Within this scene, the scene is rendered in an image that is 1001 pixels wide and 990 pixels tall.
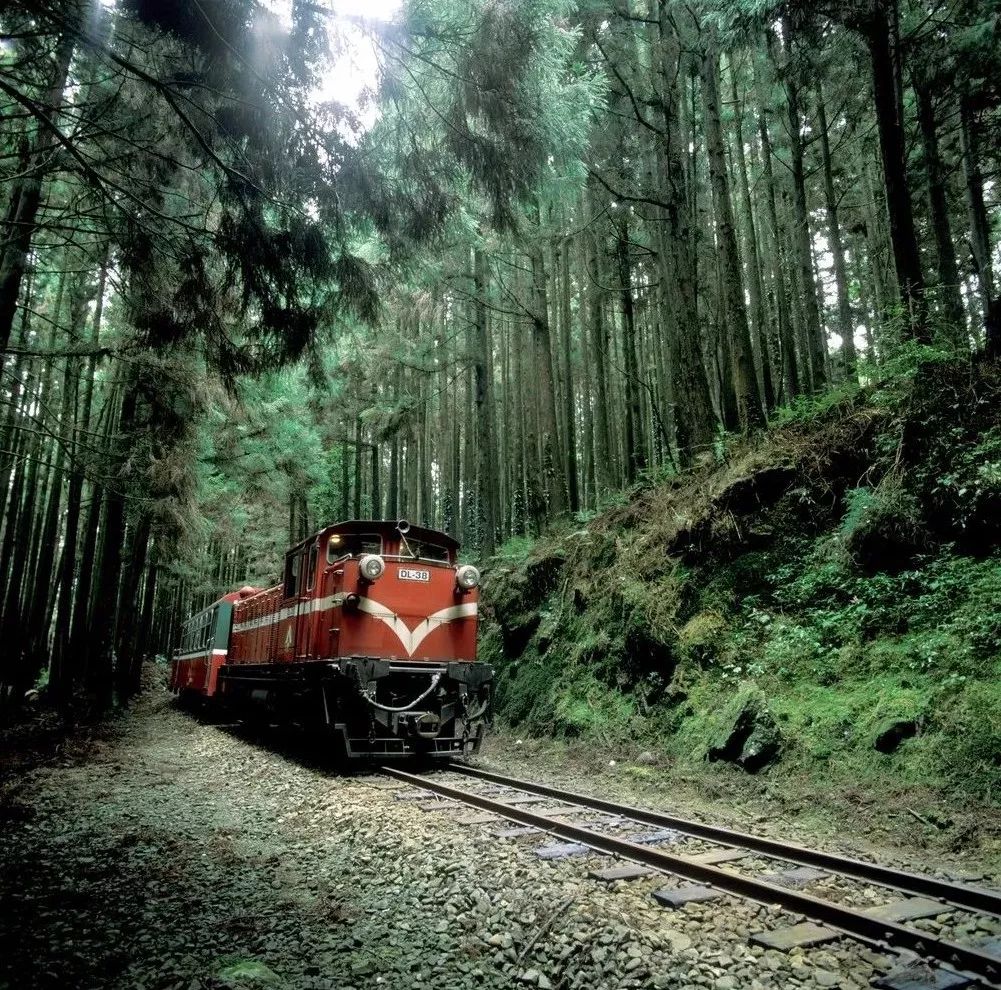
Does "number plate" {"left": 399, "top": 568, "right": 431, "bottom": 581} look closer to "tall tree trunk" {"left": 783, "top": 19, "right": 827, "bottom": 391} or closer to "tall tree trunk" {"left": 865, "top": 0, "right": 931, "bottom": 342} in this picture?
"tall tree trunk" {"left": 865, "top": 0, "right": 931, "bottom": 342}

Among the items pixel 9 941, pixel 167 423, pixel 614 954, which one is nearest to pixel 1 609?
pixel 167 423

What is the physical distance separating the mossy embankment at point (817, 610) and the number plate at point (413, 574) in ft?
9.59

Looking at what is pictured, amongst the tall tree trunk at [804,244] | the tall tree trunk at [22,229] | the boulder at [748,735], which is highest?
the tall tree trunk at [804,244]

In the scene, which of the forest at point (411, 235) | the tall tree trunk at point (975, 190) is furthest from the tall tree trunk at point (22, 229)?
the tall tree trunk at point (975, 190)

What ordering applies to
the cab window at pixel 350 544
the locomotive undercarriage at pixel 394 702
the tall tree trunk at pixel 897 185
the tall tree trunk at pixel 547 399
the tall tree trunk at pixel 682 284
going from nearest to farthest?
the locomotive undercarriage at pixel 394 702 < the tall tree trunk at pixel 897 185 < the cab window at pixel 350 544 < the tall tree trunk at pixel 682 284 < the tall tree trunk at pixel 547 399

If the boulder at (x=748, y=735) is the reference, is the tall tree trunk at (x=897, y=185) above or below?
above

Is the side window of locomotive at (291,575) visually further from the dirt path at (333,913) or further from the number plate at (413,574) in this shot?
the dirt path at (333,913)

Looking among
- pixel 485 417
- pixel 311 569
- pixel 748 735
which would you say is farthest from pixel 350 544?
pixel 485 417

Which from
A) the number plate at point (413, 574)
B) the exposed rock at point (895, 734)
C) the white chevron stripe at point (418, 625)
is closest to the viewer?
the exposed rock at point (895, 734)

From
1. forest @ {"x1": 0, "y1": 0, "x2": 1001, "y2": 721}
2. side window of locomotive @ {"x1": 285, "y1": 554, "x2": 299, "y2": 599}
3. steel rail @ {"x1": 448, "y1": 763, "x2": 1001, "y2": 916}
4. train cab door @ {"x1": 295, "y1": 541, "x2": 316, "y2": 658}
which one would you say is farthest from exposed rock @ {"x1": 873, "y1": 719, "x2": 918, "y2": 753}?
side window of locomotive @ {"x1": 285, "y1": 554, "x2": 299, "y2": 599}

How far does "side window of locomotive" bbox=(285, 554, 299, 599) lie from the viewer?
35.6ft

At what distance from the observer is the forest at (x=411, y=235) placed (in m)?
5.06

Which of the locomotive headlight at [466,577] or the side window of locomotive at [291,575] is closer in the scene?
the locomotive headlight at [466,577]

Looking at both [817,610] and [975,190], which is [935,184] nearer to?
[975,190]
